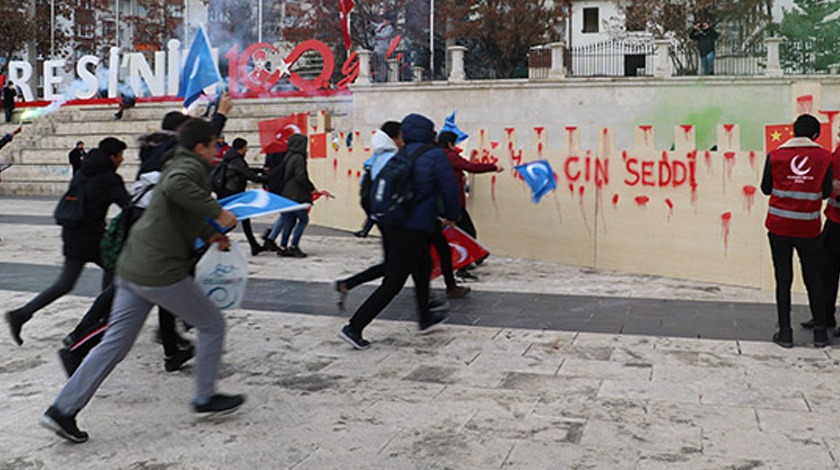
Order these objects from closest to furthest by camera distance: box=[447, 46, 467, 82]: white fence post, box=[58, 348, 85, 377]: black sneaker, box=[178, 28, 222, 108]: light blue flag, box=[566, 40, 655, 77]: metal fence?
box=[58, 348, 85, 377]: black sneaker
box=[178, 28, 222, 108]: light blue flag
box=[447, 46, 467, 82]: white fence post
box=[566, 40, 655, 77]: metal fence

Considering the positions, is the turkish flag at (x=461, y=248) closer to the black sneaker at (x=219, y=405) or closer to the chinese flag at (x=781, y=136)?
the chinese flag at (x=781, y=136)

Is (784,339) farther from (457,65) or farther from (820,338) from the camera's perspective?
(457,65)

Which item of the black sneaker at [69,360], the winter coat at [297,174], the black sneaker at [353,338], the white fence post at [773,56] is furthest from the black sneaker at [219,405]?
the white fence post at [773,56]

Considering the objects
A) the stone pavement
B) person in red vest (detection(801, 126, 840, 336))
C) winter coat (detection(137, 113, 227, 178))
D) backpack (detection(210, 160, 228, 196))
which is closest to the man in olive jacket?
the stone pavement

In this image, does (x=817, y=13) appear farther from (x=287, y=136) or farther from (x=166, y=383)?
(x=166, y=383)

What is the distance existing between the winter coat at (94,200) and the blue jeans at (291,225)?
5.51 m

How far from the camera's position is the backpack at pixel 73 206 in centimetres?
602

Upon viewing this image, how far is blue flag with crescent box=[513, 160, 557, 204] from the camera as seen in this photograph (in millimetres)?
10430

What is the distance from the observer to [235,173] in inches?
429

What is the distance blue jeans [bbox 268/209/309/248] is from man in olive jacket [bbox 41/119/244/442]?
7059 mm

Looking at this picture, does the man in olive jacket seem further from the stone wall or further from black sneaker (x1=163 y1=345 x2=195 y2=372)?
the stone wall

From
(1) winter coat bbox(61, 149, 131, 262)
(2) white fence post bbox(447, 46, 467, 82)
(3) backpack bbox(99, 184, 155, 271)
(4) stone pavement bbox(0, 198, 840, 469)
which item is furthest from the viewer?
(2) white fence post bbox(447, 46, 467, 82)

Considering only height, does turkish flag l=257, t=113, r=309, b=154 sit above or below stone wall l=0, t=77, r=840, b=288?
above

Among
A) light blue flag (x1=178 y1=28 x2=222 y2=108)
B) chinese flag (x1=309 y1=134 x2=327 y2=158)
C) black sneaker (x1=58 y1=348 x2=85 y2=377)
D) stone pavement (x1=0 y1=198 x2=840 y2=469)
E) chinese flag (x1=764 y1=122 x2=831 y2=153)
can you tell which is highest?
light blue flag (x1=178 y1=28 x2=222 y2=108)
